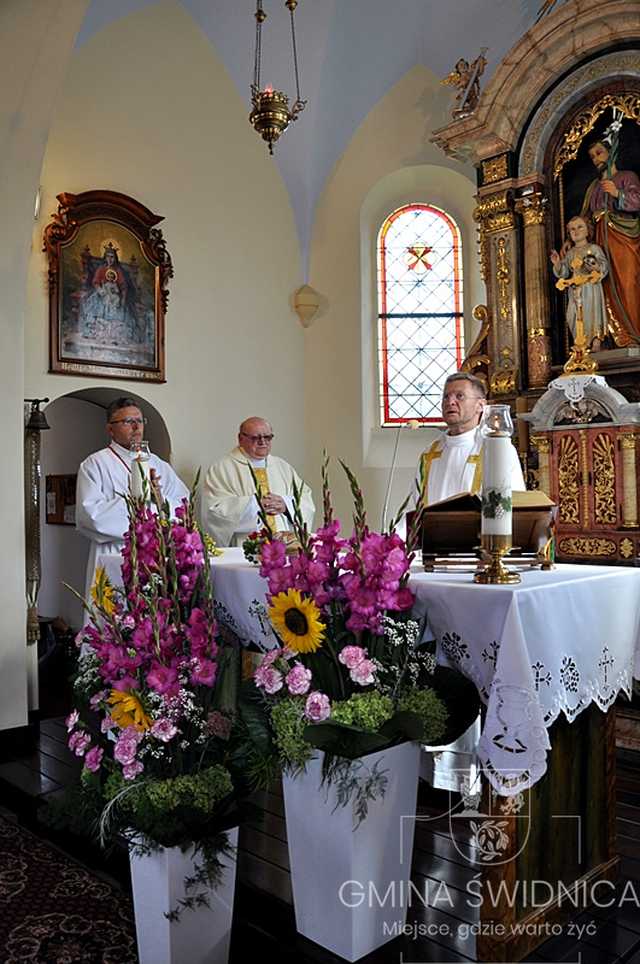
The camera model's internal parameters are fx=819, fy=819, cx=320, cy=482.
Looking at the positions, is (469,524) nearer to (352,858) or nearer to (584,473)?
(352,858)

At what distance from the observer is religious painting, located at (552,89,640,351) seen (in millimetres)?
5723

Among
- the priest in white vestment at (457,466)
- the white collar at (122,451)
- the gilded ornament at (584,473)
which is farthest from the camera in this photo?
the gilded ornament at (584,473)

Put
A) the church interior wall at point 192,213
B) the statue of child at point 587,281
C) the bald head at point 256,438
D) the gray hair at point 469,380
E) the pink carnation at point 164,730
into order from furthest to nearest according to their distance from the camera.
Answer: the church interior wall at point 192,213 < the bald head at point 256,438 < the statue of child at point 587,281 < the gray hair at point 469,380 < the pink carnation at point 164,730

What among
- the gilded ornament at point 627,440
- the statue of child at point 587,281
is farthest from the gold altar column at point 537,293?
the gilded ornament at point 627,440

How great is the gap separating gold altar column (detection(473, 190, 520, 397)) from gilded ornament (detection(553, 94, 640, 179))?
1.46 ft

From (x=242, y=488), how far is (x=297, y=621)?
3871mm

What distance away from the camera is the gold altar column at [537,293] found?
613 centimetres

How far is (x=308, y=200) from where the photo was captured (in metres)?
8.28

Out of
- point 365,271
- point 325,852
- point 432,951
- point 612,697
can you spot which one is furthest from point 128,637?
point 365,271

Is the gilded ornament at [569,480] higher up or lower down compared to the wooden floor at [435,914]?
higher up

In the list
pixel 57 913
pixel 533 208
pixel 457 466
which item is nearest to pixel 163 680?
pixel 57 913

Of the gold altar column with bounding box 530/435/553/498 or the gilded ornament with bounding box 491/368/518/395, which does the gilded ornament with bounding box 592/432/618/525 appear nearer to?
the gold altar column with bounding box 530/435/553/498

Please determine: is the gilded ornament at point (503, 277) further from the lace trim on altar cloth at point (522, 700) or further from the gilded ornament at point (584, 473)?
the lace trim on altar cloth at point (522, 700)

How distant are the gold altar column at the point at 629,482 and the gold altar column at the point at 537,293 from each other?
35.4 inches
